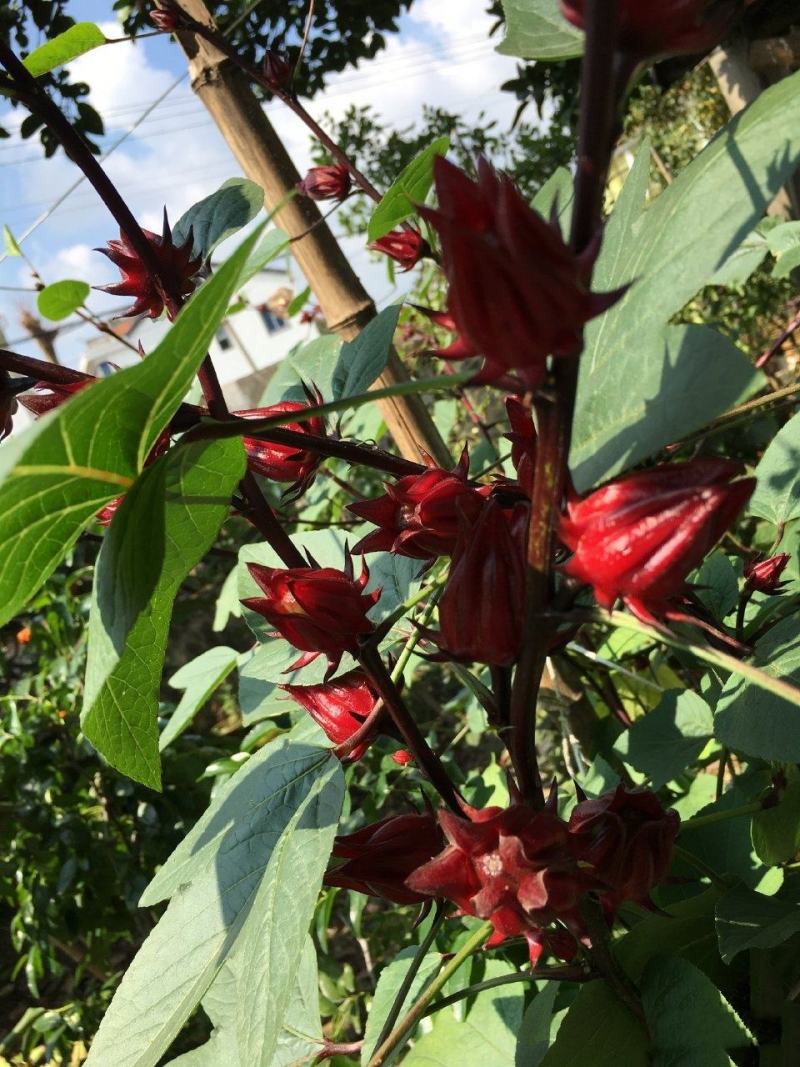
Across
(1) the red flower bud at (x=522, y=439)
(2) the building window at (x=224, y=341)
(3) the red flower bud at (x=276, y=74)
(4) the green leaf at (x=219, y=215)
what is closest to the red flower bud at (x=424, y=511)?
(1) the red flower bud at (x=522, y=439)

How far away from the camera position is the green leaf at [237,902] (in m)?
0.42

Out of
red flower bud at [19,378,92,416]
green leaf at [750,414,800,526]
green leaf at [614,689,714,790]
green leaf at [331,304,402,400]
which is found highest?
red flower bud at [19,378,92,416]

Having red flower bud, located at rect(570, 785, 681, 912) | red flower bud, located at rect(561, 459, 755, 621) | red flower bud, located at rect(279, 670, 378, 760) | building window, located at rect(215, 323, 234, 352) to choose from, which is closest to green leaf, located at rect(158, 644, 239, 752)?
red flower bud, located at rect(279, 670, 378, 760)

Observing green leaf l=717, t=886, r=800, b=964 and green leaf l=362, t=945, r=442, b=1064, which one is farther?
green leaf l=362, t=945, r=442, b=1064

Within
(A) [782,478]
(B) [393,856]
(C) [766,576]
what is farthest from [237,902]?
(A) [782,478]

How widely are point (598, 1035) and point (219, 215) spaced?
60 cm

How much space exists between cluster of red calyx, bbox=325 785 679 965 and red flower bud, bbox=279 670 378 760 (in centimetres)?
6

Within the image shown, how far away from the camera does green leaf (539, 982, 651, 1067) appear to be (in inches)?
21.2

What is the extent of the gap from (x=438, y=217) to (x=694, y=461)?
14 cm

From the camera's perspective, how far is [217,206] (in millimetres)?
611

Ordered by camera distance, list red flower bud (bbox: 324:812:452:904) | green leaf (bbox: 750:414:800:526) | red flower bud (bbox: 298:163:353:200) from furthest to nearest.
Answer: red flower bud (bbox: 298:163:353:200), green leaf (bbox: 750:414:800:526), red flower bud (bbox: 324:812:452:904)

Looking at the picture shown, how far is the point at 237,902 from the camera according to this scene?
18.3 inches

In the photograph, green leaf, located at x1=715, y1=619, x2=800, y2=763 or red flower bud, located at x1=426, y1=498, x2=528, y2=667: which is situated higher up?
red flower bud, located at x1=426, y1=498, x2=528, y2=667

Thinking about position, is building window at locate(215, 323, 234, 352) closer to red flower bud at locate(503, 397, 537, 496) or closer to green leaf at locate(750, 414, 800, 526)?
green leaf at locate(750, 414, 800, 526)
